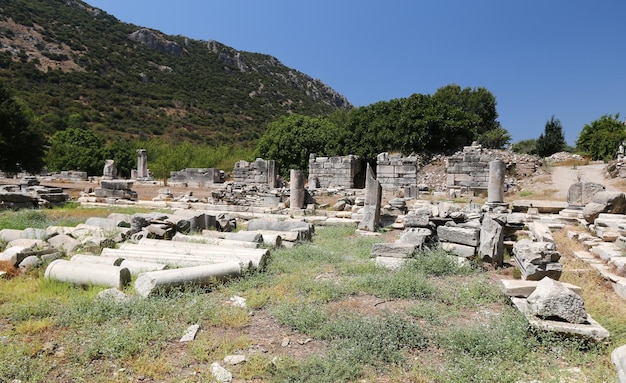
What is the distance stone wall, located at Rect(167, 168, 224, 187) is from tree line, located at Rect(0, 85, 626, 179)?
1470 millimetres

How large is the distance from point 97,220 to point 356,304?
8.71 meters

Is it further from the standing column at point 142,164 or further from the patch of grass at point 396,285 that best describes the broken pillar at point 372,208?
the standing column at point 142,164

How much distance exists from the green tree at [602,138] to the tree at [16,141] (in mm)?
39915

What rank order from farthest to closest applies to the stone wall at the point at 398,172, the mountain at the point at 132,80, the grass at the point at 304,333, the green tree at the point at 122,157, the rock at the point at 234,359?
the mountain at the point at 132,80, the green tree at the point at 122,157, the stone wall at the point at 398,172, the rock at the point at 234,359, the grass at the point at 304,333

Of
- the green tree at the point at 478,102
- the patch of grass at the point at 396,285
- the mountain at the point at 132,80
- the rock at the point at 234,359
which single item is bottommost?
the rock at the point at 234,359

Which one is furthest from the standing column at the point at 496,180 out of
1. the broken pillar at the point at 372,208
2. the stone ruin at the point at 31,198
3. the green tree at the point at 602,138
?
the green tree at the point at 602,138

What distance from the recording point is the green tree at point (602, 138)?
34662 millimetres

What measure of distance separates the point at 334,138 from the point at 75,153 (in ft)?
87.5

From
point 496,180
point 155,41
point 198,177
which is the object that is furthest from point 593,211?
point 155,41

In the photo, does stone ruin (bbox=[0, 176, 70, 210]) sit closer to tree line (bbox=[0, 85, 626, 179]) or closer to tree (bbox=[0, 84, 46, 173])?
tree (bbox=[0, 84, 46, 173])

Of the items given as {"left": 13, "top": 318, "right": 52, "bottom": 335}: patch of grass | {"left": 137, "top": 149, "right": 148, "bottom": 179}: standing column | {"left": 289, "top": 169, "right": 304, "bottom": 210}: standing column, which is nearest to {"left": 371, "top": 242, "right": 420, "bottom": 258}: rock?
{"left": 13, "top": 318, "right": 52, "bottom": 335}: patch of grass

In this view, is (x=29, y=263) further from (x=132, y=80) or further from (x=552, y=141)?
(x=132, y=80)

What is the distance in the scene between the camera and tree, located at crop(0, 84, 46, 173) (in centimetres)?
1925

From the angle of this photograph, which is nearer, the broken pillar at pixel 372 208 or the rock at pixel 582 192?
the broken pillar at pixel 372 208
